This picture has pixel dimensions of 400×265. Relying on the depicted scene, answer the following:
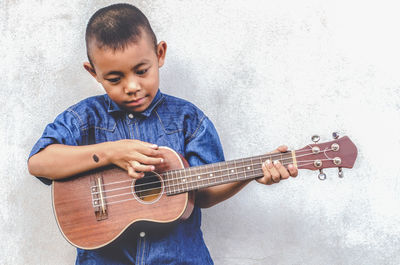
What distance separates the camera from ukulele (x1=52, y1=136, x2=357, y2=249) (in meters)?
1.47

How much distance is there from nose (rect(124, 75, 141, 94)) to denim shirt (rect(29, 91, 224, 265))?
15 cm

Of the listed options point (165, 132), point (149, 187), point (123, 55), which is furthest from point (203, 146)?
point (123, 55)

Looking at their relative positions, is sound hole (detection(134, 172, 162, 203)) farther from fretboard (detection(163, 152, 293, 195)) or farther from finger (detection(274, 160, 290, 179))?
finger (detection(274, 160, 290, 179))

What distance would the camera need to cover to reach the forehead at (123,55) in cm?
150

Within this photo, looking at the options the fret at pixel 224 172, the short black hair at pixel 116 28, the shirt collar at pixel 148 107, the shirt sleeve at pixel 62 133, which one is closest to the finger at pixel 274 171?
the fret at pixel 224 172

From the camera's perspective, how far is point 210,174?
151 centimetres

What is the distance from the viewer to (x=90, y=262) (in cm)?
162

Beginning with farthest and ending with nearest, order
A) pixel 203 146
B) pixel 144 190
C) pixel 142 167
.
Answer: pixel 203 146 < pixel 144 190 < pixel 142 167

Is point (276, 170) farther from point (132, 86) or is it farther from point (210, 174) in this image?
point (132, 86)

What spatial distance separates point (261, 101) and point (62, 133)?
0.96m

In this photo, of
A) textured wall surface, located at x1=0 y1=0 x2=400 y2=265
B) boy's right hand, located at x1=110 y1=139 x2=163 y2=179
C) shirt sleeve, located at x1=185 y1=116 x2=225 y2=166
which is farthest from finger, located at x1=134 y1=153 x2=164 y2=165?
textured wall surface, located at x1=0 y1=0 x2=400 y2=265

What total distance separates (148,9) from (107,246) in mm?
1196

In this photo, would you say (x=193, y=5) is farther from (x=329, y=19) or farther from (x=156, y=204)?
(x=156, y=204)

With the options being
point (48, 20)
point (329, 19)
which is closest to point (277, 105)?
point (329, 19)
